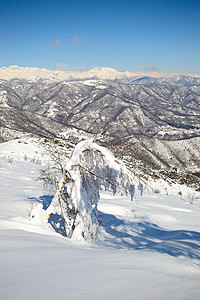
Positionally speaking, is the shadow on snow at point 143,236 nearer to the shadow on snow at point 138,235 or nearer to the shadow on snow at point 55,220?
the shadow on snow at point 138,235

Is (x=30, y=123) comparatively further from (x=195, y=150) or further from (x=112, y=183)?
(x=112, y=183)

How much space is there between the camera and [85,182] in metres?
5.79

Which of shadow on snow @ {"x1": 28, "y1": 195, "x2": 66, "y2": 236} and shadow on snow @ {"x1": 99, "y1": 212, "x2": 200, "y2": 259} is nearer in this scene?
shadow on snow @ {"x1": 99, "y1": 212, "x2": 200, "y2": 259}

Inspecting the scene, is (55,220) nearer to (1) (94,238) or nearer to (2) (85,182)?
(1) (94,238)

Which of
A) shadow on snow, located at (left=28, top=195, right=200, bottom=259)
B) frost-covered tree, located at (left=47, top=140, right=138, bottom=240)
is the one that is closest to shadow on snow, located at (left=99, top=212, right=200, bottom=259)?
shadow on snow, located at (left=28, top=195, right=200, bottom=259)

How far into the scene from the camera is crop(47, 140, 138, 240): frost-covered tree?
5500 mm

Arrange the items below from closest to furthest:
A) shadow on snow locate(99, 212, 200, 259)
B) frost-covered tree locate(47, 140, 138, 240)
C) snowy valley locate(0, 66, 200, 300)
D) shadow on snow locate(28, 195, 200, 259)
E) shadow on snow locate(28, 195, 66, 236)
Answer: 1. snowy valley locate(0, 66, 200, 300)
2. shadow on snow locate(28, 195, 200, 259)
3. shadow on snow locate(99, 212, 200, 259)
4. frost-covered tree locate(47, 140, 138, 240)
5. shadow on snow locate(28, 195, 66, 236)

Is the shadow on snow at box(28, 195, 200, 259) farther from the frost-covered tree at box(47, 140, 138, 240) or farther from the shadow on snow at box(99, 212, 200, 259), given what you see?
the frost-covered tree at box(47, 140, 138, 240)

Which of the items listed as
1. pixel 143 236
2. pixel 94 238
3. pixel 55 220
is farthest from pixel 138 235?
pixel 55 220

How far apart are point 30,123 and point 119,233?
143 m

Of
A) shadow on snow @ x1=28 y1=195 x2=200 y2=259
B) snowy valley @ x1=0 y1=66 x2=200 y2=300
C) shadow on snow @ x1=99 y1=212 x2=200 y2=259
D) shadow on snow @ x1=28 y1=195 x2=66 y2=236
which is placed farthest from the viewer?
shadow on snow @ x1=28 y1=195 x2=66 y2=236

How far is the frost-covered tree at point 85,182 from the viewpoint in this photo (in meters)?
5.50

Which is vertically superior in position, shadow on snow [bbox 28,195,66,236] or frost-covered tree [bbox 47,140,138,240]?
frost-covered tree [bbox 47,140,138,240]

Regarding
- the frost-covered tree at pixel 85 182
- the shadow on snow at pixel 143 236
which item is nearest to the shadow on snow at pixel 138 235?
the shadow on snow at pixel 143 236
